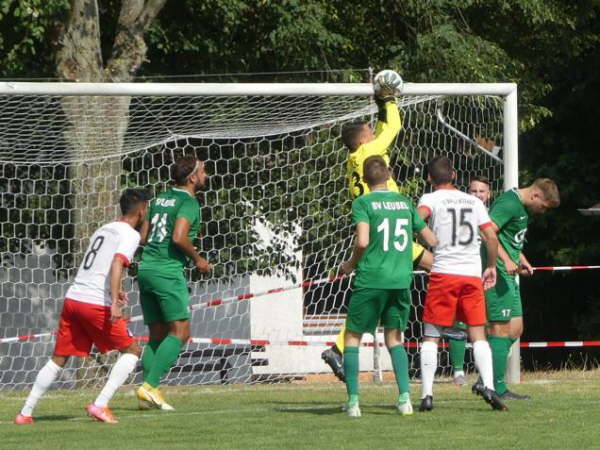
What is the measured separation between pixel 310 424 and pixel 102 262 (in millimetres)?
1787

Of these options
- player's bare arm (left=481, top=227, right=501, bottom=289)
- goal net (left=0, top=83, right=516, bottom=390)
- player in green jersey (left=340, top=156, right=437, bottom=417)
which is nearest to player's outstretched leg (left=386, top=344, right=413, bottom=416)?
player in green jersey (left=340, top=156, right=437, bottom=417)

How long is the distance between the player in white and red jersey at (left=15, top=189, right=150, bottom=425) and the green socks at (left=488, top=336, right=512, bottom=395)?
291cm

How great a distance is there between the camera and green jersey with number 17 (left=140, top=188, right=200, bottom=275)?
9.89 metres

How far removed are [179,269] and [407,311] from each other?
1.72 meters

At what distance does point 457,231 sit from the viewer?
32.0 feet

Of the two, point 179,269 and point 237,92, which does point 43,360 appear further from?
point 179,269

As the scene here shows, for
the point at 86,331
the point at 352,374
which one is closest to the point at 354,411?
the point at 352,374

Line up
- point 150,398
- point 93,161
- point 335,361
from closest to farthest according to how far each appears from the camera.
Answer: point 150,398
point 335,361
point 93,161

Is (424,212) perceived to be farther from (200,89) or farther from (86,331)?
(200,89)

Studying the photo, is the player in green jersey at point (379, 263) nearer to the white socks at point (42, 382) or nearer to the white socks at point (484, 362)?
the white socks at point (484, 362)

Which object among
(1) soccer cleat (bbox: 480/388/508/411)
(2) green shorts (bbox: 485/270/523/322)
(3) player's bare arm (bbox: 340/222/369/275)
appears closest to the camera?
(3) player's bare arm (bbox: 340/222/369/275)

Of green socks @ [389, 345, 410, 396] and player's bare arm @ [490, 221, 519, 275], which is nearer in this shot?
green socks @ [389, 345, 410, 396]

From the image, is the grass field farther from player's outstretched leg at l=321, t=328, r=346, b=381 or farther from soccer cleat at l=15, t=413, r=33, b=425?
player's outstretched leg at l=321, t=328, r=346, b=381

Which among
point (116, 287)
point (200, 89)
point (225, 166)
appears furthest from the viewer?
point (225, 166)
